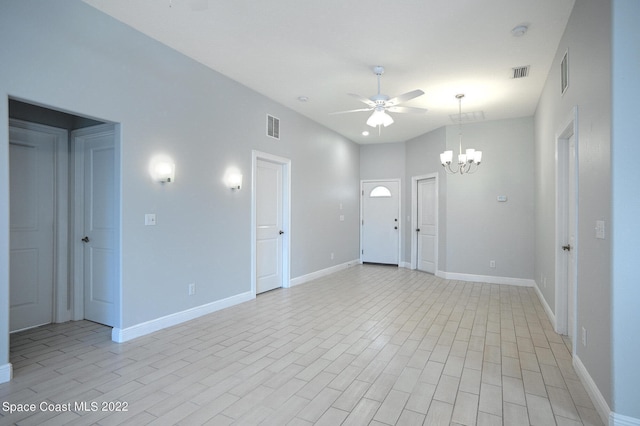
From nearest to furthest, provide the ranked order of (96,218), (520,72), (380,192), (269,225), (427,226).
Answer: (96,218) → (520,72) → (269,225) → (427,226) → (380,192)

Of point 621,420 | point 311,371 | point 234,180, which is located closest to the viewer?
point 621,420

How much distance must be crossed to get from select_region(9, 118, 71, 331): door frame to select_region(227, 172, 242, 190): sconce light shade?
1871 millimetres

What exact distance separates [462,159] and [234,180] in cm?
361

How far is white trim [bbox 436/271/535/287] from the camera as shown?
6238 mm

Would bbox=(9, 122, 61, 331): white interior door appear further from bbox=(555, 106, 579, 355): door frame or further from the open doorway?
bbox=(555, 106, 579, 355): door frame

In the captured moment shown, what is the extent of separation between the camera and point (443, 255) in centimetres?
694

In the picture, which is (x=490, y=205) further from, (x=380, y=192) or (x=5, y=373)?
(x=5, y=373)

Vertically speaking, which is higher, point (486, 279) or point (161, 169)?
point (161, 169)

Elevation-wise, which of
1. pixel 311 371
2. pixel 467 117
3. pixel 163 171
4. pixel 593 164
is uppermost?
pixel 467 117

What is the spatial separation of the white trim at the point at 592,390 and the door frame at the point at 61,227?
5175 mm

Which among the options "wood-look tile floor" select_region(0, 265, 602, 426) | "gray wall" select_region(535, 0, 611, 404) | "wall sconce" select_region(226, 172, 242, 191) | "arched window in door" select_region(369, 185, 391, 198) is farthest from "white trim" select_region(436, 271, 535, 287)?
"wall sconce" select_region(226, 172, 242, 191)

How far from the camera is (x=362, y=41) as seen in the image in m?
3.60

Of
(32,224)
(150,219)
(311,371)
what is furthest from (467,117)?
(32,224)

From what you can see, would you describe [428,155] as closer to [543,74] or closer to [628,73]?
[543,74]
